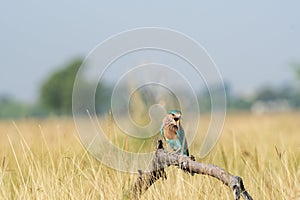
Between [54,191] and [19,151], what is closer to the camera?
[54,191]

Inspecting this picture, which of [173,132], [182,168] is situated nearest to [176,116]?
[173,132]

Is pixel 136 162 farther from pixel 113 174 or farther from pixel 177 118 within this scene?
pixel 177 118

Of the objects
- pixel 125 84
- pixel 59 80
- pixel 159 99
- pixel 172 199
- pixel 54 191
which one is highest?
pixel 59 80

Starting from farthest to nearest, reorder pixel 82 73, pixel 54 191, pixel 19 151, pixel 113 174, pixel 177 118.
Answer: pixel 19 151, pixel 113 174, pixel 54 191, pixel 82 73, pixel 177 118

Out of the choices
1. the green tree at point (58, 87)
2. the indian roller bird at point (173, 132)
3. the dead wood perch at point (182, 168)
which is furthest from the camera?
the green tree at point (58, 87)

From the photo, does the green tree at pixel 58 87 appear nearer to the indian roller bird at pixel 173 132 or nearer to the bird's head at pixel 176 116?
the indian roller bird at pixel 173 132

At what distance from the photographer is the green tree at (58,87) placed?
40.4 m

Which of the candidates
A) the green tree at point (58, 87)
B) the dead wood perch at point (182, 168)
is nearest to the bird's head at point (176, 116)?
the dead wood perch at point (182, 168)

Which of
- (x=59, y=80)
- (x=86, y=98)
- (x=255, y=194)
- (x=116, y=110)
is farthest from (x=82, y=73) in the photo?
(x=59, y=80)

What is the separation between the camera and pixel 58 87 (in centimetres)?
4112

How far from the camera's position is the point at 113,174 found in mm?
3801

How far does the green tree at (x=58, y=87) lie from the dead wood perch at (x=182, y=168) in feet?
121

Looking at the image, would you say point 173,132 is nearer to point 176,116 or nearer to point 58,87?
point 176,116

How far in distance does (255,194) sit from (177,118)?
100 centimetres
